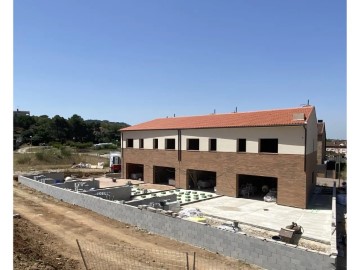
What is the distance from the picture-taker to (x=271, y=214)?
17828 millimetres

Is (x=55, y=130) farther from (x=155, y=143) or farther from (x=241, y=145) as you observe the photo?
(x=241, y=145)

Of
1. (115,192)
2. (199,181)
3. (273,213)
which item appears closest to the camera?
(273,213)

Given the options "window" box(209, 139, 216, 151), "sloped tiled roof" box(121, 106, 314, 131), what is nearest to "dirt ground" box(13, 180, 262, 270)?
"window" box(209, 139, 216, 151)

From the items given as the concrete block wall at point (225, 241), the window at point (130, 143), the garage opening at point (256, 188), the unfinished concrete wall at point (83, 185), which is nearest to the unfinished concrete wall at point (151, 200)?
the concrete block wall at point (225, 241)

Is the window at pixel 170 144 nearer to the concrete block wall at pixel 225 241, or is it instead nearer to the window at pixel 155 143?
the window at pixel 155 143

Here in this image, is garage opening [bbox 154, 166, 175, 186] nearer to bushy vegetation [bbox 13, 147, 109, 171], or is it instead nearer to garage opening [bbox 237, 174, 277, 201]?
garage opening [bbox 237, 174, 277, 201]

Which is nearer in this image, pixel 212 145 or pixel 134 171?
pixel 212 145

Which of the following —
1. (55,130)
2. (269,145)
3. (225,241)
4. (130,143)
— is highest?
(55,130)

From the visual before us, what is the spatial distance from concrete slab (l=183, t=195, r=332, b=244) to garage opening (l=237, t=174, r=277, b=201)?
3.51 feet

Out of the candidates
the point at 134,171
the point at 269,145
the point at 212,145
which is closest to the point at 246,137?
the point at 212,145

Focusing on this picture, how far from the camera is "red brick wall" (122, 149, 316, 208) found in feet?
64.0

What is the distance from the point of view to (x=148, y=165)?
30.2 m

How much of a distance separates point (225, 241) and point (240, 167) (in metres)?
11.0
